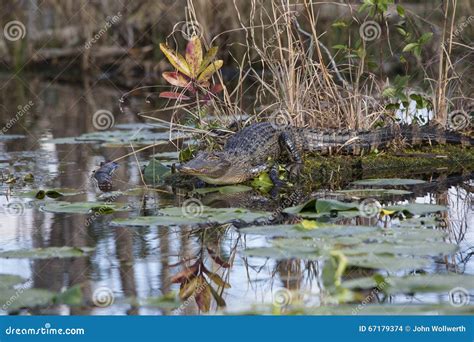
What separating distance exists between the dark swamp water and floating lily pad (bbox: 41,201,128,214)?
0.02 metres

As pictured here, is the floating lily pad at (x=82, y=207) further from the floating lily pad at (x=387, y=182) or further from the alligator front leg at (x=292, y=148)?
the floating lily pad at (x=387, y=182)

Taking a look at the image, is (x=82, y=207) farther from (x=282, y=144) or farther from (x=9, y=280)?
(x=282, y=144)

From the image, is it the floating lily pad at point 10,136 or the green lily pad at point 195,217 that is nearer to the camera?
the green lily pad at point 195,217

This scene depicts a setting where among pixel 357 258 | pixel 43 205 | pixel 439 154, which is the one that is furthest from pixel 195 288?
pixel 439 154

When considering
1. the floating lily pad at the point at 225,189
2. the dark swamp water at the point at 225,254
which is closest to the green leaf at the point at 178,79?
the dark swamp water at the point at 225,254

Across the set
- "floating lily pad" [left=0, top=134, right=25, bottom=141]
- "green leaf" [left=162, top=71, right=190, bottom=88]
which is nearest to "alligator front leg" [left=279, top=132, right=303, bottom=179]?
"green leaf" [left=162, top=71, right=190, bottom=88]

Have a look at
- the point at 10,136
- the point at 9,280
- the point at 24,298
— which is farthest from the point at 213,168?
the point at 10,136

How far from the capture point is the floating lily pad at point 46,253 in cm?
568

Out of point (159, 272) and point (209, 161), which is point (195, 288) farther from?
point (209, 161)

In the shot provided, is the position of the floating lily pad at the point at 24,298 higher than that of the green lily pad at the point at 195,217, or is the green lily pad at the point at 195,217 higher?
the green lily pad at the point at 195,217

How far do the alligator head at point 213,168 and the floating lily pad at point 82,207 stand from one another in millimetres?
819

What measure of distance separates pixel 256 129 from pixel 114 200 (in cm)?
170

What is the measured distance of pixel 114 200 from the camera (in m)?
7.55

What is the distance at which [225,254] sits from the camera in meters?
5.83
